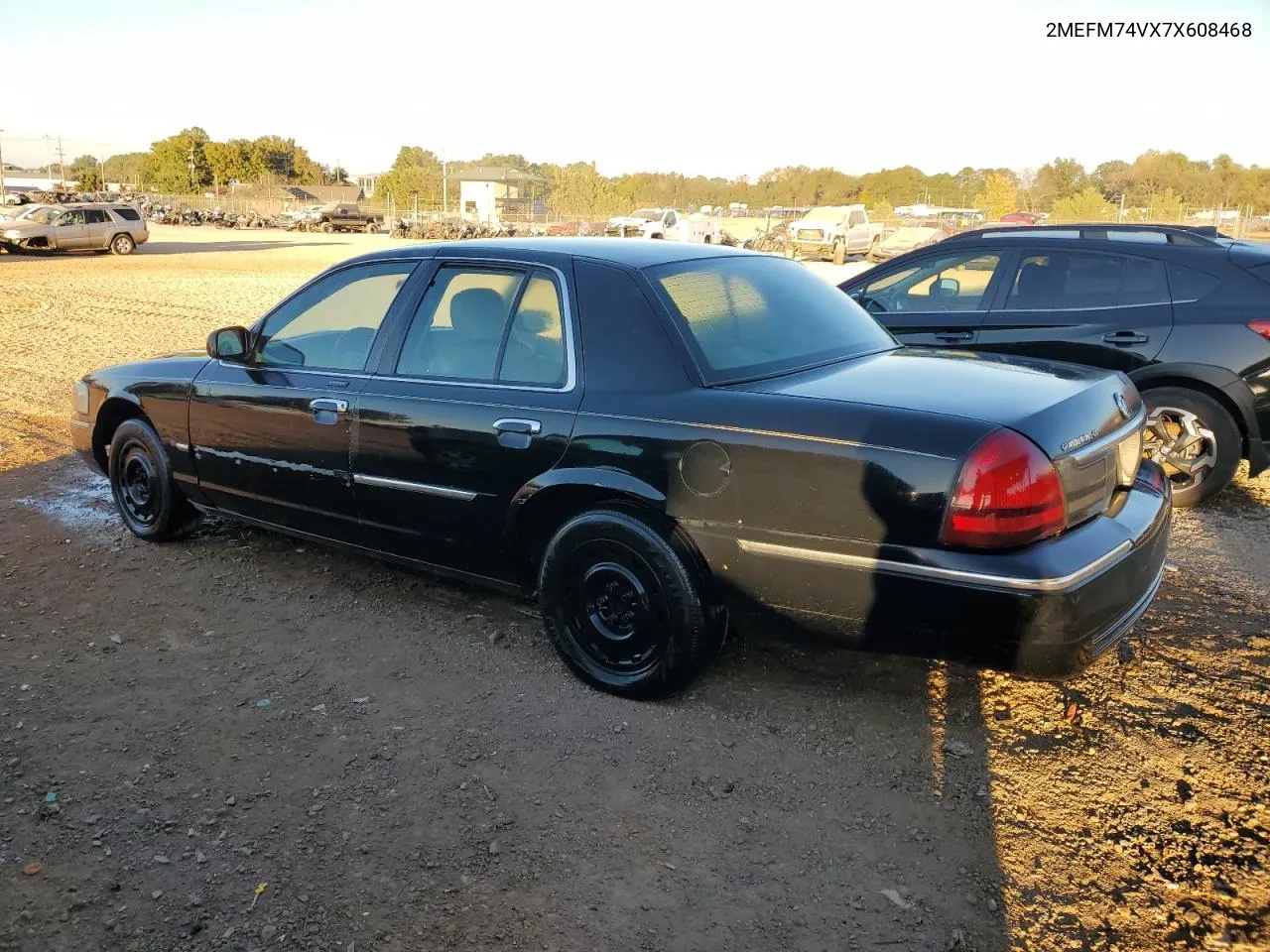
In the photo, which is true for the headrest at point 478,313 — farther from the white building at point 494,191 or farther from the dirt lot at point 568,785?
the white building at point 494,191

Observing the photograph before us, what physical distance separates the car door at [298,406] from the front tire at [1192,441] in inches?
178

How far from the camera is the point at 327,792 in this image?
3180 millimetres

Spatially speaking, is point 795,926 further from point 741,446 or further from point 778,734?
point 741,446

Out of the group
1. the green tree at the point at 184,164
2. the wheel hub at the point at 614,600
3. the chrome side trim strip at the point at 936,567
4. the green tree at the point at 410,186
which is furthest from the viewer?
the green tree at the point at 184,164

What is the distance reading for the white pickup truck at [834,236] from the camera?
33.2m

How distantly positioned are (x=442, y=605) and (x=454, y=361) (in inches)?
48.1

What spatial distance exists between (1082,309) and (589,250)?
3.73m

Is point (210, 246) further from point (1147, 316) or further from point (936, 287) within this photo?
point (1147, 316)

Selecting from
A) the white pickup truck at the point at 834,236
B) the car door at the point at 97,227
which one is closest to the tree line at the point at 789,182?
the white pickup truck at the point at 834,236

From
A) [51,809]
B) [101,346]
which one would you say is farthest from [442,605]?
[101,346]

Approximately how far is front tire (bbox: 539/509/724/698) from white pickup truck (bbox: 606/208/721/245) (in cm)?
3368

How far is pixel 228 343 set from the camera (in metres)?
4.88

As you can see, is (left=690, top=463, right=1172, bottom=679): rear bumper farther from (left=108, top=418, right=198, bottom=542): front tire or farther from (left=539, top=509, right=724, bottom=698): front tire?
(left=108, top=418, right=198, bottom=542): front tire

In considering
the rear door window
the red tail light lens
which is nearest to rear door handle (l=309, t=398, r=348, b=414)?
the red tail light lens
